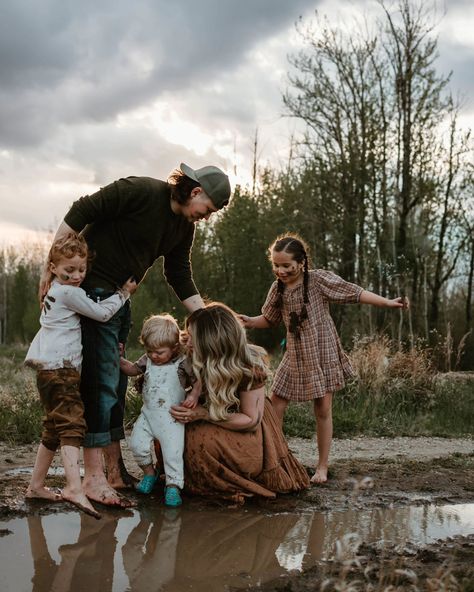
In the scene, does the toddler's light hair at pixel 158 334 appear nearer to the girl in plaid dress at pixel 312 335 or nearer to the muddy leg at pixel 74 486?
the muddy leg at pixel 74 486

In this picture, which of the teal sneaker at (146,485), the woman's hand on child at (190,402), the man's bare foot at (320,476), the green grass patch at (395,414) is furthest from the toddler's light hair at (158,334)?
the green grass patch at (395,414)

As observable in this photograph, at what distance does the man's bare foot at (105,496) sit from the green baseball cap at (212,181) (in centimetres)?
164

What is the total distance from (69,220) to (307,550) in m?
2.03

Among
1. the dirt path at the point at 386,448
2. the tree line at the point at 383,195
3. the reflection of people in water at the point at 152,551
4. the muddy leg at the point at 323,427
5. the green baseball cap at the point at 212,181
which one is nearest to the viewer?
the reflection of people in water at the point at 152,551

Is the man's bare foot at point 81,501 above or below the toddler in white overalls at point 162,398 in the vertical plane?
below

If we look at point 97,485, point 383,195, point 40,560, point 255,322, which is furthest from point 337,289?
point 383,195

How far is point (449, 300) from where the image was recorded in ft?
62.4

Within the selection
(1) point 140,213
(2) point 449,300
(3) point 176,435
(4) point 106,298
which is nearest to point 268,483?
(3) point 176,435

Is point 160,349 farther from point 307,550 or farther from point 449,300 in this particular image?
point 449,300

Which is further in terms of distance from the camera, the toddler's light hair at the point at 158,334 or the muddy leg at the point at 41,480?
the toddler's light hair at the point at 158,334

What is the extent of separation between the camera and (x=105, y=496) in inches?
142

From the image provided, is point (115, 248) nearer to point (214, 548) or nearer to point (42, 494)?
point (42, 494)

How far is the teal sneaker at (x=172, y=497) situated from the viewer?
12.1ft

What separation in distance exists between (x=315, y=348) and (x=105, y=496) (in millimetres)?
1723
